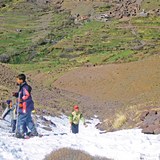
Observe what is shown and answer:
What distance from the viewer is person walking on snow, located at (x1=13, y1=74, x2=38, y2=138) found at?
13367mm

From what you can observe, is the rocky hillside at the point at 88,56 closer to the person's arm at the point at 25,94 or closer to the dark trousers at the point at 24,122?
the dark trousers at the point at 24,122

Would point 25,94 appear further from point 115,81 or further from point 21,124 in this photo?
point 115,81

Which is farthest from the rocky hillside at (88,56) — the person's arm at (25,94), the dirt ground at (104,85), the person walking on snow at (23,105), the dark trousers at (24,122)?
the person's arm at (25,94)

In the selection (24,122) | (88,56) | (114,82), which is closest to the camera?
(24,122)

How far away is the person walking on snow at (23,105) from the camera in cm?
1337

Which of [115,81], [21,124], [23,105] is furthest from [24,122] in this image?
[115,81]

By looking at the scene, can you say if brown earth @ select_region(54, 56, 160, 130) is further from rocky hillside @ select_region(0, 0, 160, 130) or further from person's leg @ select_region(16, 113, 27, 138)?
person's leg @ select_region(16, 113, 27, 138)

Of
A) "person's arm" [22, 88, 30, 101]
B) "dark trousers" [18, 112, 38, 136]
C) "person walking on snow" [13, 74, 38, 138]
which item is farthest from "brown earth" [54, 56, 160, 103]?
"person's arm" [22, 88, 30, 101]

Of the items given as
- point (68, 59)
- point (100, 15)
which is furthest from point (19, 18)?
point (68, 59)

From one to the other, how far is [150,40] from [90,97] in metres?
65.6

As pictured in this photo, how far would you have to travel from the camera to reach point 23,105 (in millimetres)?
13508

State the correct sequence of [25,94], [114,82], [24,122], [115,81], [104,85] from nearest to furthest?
[25,94]
[24,122]
[104,85]
[114,82]
[115,81]

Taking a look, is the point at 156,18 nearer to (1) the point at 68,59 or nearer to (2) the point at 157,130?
(1) the point at 68,59

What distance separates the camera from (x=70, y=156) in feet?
32.6
